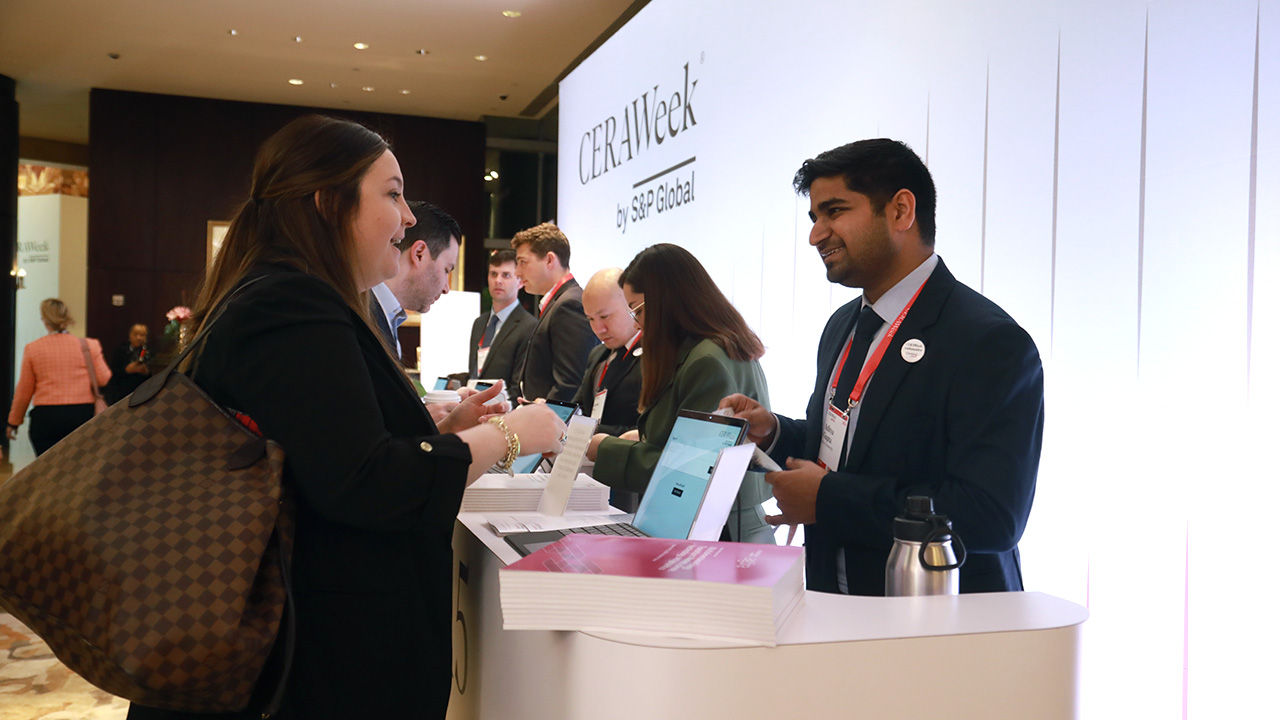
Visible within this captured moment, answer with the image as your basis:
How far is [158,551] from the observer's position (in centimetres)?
103

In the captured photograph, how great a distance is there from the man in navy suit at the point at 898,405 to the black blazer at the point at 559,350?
217 cm

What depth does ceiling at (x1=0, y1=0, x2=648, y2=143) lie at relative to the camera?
27.2 feet

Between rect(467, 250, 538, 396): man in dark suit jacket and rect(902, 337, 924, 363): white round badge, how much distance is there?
303cm

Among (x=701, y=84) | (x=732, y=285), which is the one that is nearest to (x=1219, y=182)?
(x=732, y=285)

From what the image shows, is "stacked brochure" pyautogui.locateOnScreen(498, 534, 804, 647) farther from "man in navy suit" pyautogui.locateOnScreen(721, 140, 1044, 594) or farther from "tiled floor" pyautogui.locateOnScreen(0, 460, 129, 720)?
"tiled floor" pyautogui.locateOnScreen(0, 460, 129, 720)

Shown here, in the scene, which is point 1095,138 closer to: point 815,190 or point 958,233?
point 958,233

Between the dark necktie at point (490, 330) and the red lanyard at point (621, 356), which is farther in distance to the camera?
the dark necktie at point (490, 330)

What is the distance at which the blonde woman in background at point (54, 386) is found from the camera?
6.70 m

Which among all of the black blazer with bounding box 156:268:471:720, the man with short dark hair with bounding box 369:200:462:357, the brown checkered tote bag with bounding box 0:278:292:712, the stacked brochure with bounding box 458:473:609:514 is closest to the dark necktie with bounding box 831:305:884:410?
the stacked brochure with bounding box 458:473:609:514

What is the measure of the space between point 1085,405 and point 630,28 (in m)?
4.08

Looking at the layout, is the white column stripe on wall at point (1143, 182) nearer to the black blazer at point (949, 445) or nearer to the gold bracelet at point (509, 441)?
the black blazer at point (949, 445)

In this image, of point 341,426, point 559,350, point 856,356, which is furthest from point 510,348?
point 341,426

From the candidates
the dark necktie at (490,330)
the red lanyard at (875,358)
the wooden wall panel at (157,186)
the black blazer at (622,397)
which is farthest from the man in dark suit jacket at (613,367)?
the wooden wall panel at (157,186)

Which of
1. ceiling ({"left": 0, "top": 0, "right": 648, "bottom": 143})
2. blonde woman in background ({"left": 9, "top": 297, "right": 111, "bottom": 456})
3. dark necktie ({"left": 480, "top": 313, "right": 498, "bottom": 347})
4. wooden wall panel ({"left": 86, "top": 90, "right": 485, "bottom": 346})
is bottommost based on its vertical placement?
blonde woman in background ({"left": 9, "top": 297, "right": 111, "bottom": 456})
